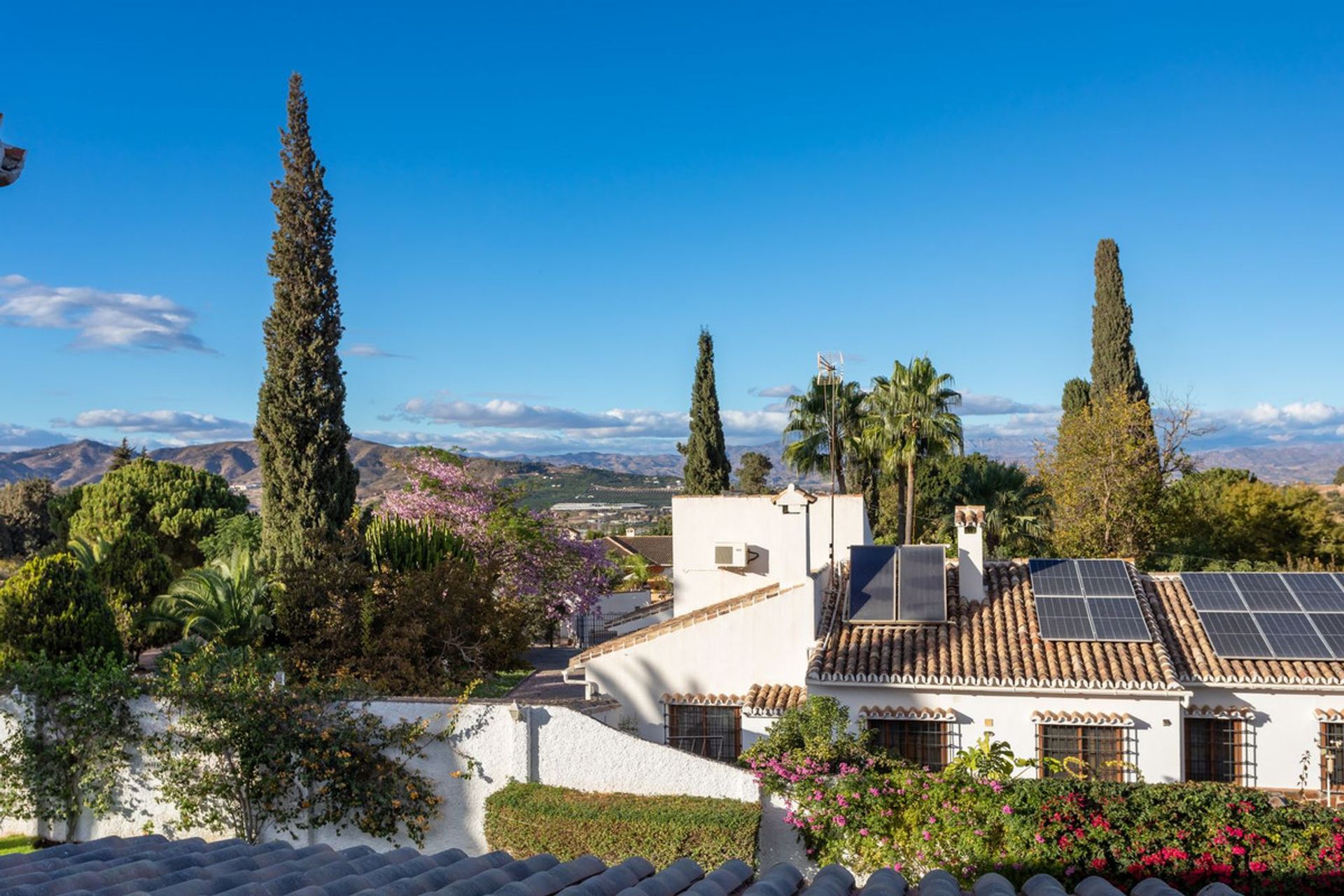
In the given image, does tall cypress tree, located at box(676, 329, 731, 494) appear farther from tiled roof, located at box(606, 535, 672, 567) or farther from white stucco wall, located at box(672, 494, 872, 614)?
white stucco wall, located at box(672, 494, 872, 614)

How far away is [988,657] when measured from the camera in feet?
Answer: 57.3

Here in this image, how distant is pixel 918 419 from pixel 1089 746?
19.3 metres

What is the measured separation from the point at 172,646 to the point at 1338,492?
93.8 meters

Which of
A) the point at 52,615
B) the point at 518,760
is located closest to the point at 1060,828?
the point at 518,760

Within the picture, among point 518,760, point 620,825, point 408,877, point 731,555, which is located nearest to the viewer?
point 408,877

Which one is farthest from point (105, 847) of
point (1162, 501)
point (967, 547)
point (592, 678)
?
point (1162, 501)

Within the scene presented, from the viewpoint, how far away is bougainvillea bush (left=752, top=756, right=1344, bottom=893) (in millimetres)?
12461

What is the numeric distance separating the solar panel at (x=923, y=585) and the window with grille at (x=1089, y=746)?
2.79 meters

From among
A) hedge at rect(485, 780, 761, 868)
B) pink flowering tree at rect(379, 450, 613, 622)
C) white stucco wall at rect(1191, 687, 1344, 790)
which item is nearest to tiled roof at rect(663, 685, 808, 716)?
hedge at rect(485, 780, 761, 868)

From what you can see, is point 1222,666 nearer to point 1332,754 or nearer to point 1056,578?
point 1332,754

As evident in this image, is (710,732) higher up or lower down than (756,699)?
lower down

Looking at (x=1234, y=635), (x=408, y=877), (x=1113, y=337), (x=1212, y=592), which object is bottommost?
(x=1234, y=635)

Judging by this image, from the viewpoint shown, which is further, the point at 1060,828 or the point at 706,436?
the point at 706,436

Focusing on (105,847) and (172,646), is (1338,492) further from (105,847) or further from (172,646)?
(105,847)
